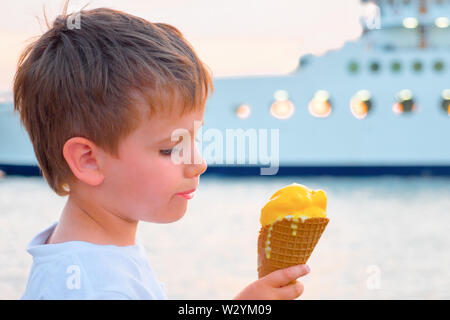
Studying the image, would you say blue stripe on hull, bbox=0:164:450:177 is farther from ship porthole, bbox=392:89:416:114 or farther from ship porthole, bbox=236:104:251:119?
ship porthole, bbox=236:104:251:119

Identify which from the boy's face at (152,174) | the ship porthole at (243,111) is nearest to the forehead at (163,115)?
the boy's face at (152,174)

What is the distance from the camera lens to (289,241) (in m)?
0.98

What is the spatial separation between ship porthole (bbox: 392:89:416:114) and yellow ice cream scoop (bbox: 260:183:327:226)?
37.6 ft

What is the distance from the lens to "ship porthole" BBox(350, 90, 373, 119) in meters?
12.0

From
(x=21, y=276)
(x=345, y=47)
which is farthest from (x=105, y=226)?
(x=345, y=47)

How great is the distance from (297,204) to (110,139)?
302 millimetres

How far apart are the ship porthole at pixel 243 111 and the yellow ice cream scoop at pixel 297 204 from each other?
36.7ft

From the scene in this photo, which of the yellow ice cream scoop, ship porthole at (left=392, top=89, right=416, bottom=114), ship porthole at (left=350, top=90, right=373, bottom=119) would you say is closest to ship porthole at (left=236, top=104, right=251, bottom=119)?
ship porthole at (left=350, top=90, right=373, bottom=119)

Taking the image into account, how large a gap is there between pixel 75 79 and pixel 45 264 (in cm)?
25

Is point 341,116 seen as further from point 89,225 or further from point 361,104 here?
point 89,225

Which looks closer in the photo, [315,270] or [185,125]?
[185,125]

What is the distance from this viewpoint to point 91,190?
0.92 meters

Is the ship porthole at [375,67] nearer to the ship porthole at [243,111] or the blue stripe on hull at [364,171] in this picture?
the blue stripe on hull at [364,171]
